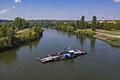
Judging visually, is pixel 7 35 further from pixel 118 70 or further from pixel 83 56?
pixel 118 70

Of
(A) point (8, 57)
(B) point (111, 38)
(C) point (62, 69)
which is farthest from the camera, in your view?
(B) point (111, 38)

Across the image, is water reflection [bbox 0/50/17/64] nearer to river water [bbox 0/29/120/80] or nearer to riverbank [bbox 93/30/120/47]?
river water [bbox 0/29/120/80]

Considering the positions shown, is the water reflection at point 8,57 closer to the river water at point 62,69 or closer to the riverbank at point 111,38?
the river water at point 62,69

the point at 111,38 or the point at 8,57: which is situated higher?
the point at 111,38

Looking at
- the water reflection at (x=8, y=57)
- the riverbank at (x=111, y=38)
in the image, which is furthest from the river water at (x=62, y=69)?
the riverbank at (x=111, y=38)

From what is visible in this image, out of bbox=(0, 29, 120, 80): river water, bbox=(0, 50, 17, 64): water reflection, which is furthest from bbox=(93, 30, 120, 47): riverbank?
bbox=(0, 50, 17, 64): water reflection

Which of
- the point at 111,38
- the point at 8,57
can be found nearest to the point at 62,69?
the point at 8,57

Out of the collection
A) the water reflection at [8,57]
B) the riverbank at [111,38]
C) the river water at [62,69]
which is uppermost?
the riverbank at [111,38]

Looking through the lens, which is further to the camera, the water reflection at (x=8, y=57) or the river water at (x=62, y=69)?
the water reflection at (x=8, y=57)

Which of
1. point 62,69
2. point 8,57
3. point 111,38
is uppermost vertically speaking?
point 111,38

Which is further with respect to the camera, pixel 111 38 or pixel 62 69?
pixel 111 38

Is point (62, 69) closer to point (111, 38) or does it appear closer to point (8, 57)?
point (8, 57)
